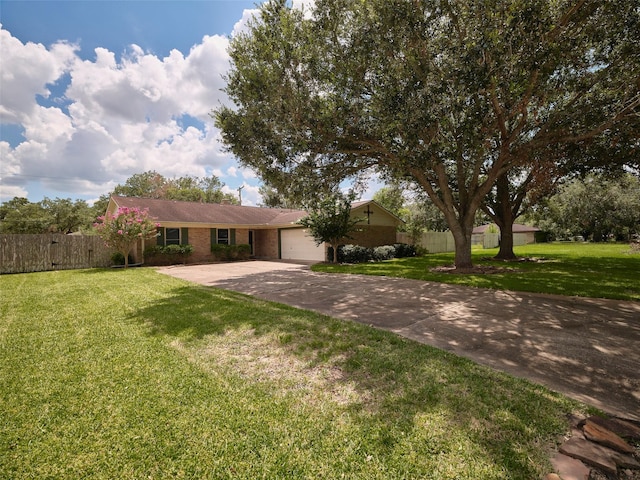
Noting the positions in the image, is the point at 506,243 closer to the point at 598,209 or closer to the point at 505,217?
the point at 505,217

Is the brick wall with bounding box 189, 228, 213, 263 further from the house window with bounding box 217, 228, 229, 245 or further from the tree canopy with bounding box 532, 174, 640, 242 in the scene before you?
the tree canopy with bounding box 532, 174, 640, 242

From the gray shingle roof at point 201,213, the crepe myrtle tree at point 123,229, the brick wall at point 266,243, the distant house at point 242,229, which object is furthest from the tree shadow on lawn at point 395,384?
the brick wall at point 266,243

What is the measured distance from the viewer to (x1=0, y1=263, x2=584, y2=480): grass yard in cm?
210

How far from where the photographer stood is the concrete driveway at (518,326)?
3.26 metres

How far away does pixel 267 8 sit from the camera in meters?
9.61

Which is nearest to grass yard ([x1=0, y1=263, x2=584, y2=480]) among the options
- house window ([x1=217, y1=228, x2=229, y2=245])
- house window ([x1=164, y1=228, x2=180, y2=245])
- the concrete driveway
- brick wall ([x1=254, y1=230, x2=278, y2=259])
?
the concrete driveway

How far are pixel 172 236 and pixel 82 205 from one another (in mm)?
29767

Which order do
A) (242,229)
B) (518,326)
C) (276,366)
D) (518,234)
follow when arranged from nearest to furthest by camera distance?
1. (276,366)
2. (518,326)
3. (242,229)
4. (518,234)

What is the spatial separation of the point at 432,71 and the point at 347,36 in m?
3.11

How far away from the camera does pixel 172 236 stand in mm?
18312

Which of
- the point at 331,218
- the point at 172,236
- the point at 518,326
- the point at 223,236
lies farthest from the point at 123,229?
the point at 518,326

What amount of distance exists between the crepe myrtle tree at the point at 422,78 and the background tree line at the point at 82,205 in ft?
95.5

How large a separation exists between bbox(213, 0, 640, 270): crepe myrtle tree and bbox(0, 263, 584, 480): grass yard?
6.76 m

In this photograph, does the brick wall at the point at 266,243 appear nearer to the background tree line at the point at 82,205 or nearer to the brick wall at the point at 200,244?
the brick wall at the point at 200,244
